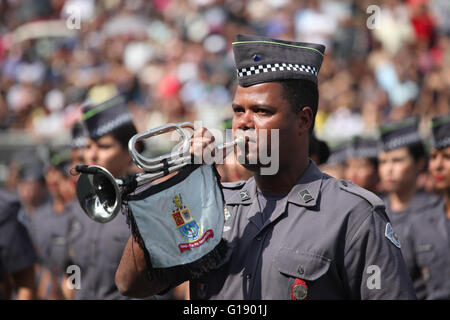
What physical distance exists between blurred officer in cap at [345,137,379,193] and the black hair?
446 centimetres

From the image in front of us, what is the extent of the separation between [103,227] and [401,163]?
3033 mm

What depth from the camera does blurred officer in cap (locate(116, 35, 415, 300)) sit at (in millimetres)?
3076

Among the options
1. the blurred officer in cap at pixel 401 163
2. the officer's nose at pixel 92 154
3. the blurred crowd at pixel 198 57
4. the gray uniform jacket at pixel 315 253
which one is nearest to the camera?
the gray uniform jacket at pixel 315 253

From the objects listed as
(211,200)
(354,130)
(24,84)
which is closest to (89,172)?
(211,200)

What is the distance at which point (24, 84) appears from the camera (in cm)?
1583

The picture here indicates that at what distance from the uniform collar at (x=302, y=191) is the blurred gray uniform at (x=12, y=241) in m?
2.44

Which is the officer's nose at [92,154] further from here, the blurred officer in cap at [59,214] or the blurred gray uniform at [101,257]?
the blurred officer in cap at [59,214]

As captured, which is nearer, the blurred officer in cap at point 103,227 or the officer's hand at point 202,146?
the officer's hand at point 202,146

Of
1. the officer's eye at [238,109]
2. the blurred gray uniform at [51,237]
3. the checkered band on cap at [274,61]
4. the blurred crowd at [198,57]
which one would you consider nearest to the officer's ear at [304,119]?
the checkered band on cap at [274,61]

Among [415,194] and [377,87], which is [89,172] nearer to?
[415,194]

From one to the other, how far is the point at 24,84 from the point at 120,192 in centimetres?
1346

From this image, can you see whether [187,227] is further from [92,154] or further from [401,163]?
[401,163]

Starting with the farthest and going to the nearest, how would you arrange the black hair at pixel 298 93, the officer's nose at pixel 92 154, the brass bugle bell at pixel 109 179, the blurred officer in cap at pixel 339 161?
1. the blurred officer in cap at pixel 339 161
2. the officer's nose at pixel 92 154
3. the black hair at pixel 298 93
4. the brass bugle bell at pixel 109 179

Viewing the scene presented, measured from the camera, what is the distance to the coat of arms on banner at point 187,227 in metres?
3.20
